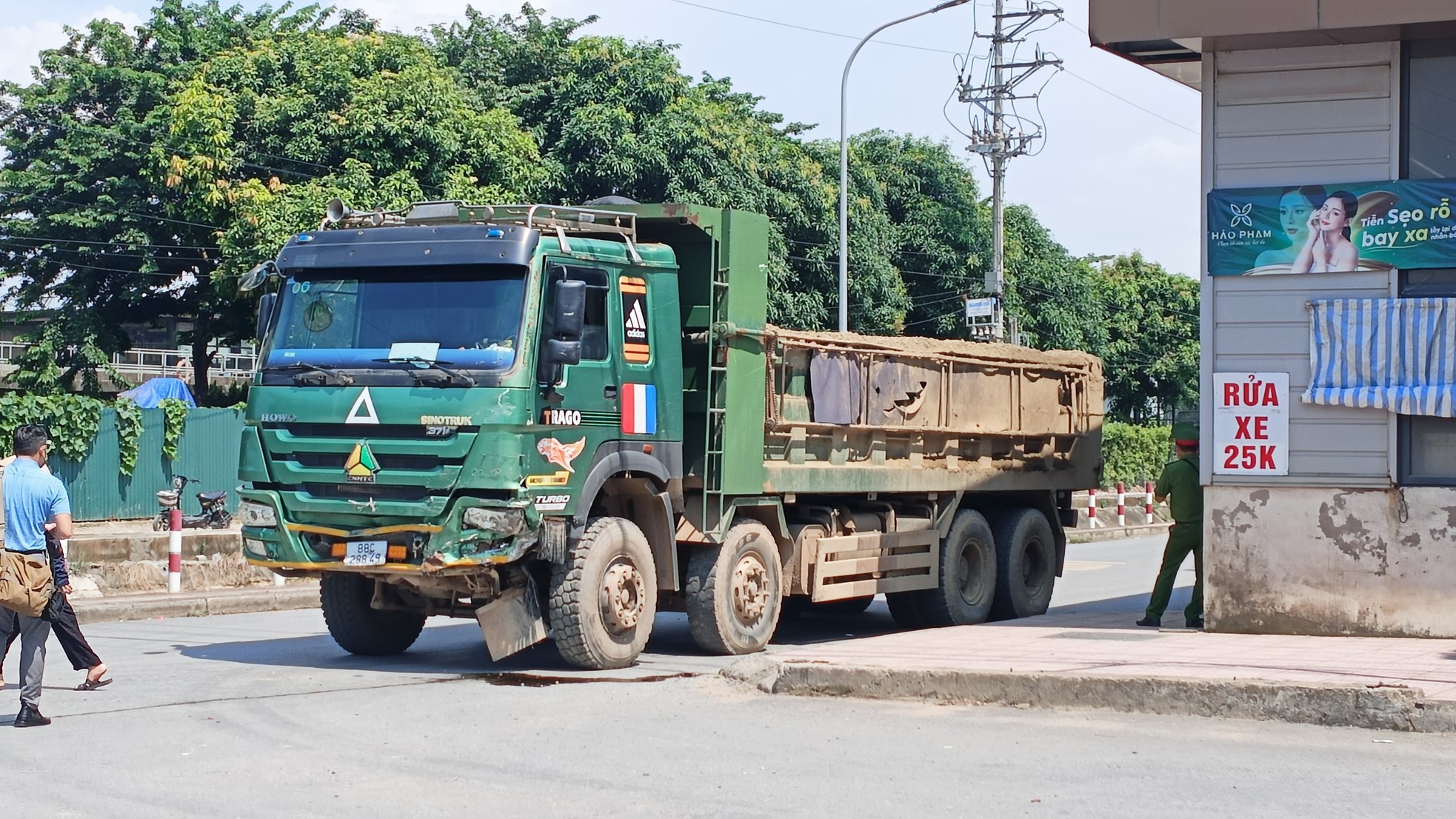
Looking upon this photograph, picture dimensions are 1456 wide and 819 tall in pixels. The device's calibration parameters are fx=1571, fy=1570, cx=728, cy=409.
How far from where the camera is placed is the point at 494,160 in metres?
30.5

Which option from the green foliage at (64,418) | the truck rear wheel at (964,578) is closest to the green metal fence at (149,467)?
the green foliage at (64,418)

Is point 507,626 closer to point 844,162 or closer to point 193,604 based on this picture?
point 193,604

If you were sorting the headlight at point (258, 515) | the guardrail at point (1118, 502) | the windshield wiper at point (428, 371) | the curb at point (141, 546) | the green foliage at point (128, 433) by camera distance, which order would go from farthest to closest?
the guardrail at point (1118, 502)
the green foliage at point (128, 433)
the curb at point (141, 546)
the headlight at point (258, 515)
the windshield wiper at point (428, 371)

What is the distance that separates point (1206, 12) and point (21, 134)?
34.2m

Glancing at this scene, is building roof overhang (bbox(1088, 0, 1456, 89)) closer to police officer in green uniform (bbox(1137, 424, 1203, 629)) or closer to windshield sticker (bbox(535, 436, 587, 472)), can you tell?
police officer in green uniform (bbox(1137, 424, 1203, 629))

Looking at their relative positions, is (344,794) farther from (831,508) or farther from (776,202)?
(776,202)

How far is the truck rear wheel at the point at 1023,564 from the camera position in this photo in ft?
50.9

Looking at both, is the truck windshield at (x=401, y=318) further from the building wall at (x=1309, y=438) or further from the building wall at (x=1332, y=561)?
the building wall at (x=1332, y=561)

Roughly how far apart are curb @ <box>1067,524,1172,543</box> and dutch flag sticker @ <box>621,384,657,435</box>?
21.9 metres

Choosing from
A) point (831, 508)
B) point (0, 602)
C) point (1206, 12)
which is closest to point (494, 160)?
point (831, 508)

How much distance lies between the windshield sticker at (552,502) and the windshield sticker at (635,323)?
1.19 meters

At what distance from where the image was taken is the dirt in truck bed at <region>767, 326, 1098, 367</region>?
41.0 feet

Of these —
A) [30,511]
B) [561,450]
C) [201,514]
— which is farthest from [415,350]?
[201,514]

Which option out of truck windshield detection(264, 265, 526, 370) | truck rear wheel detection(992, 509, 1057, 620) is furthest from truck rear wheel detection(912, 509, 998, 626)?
truck windshield detection(264, 265, 526, 370)
